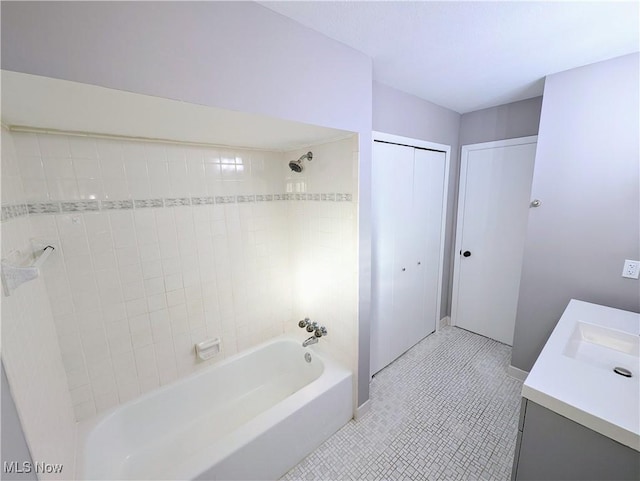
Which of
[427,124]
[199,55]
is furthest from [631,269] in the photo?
[199,55]

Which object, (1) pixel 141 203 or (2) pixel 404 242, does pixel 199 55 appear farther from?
(2) pixel 404 242

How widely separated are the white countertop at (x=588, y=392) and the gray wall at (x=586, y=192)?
0.57 m

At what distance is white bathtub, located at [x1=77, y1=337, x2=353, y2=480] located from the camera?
50.9 inches

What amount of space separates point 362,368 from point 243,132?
5.78 feet

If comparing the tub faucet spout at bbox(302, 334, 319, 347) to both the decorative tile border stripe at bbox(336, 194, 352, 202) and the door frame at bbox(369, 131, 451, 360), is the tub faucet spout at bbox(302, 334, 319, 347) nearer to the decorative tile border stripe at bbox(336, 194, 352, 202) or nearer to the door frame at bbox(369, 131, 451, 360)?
the decorative tile border stripe at bbox(336, 194, 352, 202)

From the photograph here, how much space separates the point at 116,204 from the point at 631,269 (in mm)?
3125

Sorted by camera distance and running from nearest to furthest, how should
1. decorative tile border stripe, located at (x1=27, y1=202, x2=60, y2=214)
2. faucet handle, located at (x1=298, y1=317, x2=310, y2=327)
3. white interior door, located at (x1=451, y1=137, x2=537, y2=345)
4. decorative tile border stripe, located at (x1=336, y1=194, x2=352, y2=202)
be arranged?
decorative tile border stripe, located at (x1=27, y1=202, x2=60, y2=214)
decorative tile border stripe, located at (x1=336, y1=194, x2=352, y2=202)
faucet handle, located at (x1=298, y1=317, x2=310, y2=327)
white interior door, located at (x1=451, y1=137, x2=537, y2=345)

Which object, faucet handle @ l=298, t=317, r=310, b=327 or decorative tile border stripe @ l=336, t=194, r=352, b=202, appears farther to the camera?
faucet handle @ l=298, t=317, r=310, b=327

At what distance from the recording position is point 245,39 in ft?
3.52

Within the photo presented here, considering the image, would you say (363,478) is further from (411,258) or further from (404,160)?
(404,160)

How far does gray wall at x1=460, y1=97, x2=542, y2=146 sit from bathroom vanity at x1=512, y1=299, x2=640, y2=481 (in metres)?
1.89

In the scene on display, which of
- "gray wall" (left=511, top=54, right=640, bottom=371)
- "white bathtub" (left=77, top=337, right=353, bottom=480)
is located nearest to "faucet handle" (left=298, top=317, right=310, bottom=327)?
"white bathtub" (left=77, top=337, right=353, bottom=480)

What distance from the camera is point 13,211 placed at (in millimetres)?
1044

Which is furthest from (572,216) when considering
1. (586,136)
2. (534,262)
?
(586,136)
